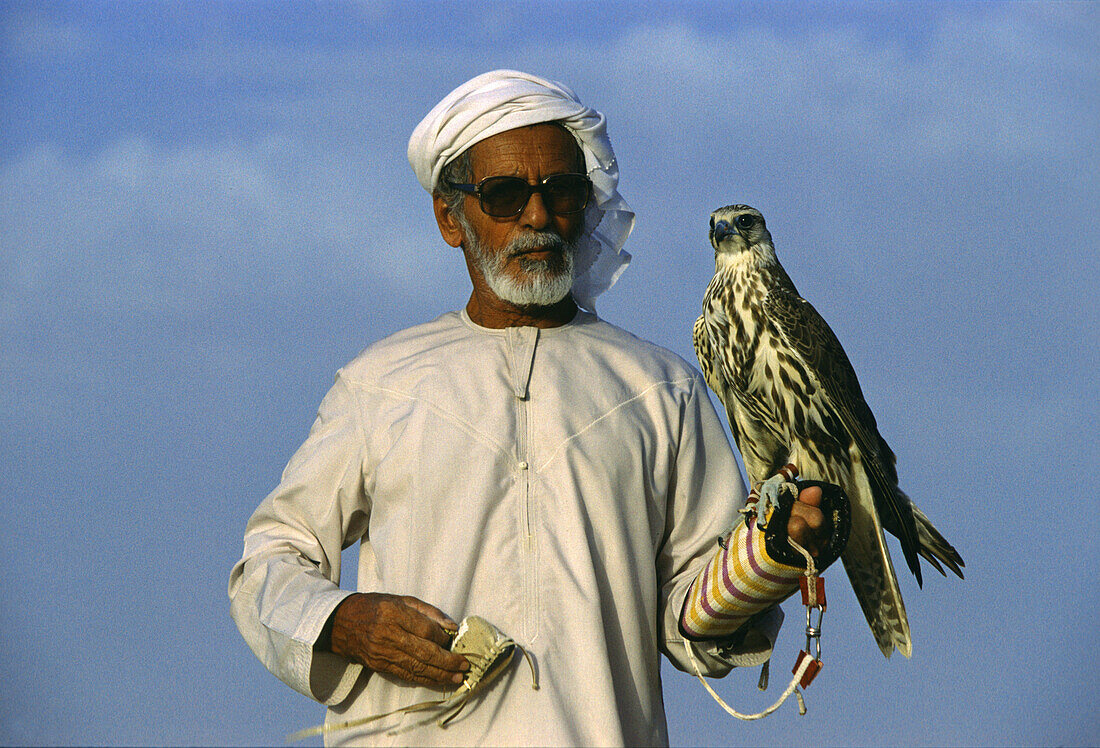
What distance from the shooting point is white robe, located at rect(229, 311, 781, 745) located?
221 centimetres

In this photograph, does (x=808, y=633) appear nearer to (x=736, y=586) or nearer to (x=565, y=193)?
(x=736, y=586)

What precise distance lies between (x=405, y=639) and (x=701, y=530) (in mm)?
720

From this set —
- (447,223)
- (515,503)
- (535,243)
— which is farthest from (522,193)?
(515,503)

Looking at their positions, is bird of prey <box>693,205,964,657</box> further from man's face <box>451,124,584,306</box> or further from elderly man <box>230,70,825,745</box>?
man's face <box>451,124,584,306</box>

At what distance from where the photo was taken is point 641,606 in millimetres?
2336

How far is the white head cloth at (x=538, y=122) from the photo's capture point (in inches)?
97.7

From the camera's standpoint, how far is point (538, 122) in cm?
248

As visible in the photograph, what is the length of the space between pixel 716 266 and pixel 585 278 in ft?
1.39

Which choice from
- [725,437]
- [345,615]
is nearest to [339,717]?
[345,615]

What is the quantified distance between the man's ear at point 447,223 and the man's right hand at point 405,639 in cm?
91

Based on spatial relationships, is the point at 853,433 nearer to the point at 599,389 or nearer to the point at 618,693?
the point at 599,389

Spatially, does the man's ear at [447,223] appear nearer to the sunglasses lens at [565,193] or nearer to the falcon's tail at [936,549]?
the sunglasses lens at [565,193]

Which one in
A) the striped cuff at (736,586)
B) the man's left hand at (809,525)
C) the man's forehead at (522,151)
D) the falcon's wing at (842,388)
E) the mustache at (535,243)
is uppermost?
the man's forehead at (522,151)

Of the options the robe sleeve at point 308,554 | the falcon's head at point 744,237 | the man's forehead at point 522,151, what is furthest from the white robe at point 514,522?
the falcon's head at point 744,237
